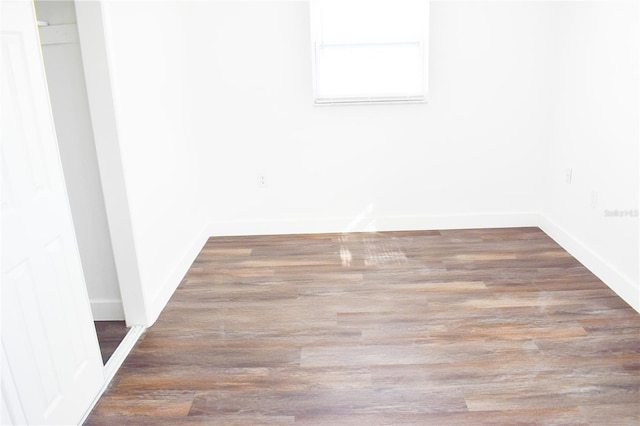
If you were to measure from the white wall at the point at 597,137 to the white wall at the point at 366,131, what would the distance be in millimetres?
210

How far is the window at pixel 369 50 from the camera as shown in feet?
11.3

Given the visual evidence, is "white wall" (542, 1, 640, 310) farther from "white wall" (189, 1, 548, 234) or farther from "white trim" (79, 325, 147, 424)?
"white trim" (79, 325, 147, 424)

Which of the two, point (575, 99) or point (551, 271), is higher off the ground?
point (575, 99)

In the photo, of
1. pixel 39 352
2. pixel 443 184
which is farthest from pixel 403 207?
pixel 39 352

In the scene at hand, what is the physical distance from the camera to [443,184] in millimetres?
3795

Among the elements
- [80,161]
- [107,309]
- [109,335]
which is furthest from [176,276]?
[80,161]

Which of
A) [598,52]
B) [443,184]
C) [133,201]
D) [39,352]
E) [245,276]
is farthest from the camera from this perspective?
[443,184]

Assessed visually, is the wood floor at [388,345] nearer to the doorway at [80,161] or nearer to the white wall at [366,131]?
the doorway at [80,161]

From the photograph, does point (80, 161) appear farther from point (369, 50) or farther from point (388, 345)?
point (369, 50)

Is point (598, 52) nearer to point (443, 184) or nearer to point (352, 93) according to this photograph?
point (443, 184)

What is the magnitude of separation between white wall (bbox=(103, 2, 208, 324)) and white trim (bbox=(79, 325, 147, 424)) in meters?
0.10

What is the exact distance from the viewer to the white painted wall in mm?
2312

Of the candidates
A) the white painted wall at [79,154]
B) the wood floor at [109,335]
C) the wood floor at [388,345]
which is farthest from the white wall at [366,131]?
the wood floor at [109,335]

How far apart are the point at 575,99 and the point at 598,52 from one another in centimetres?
39
